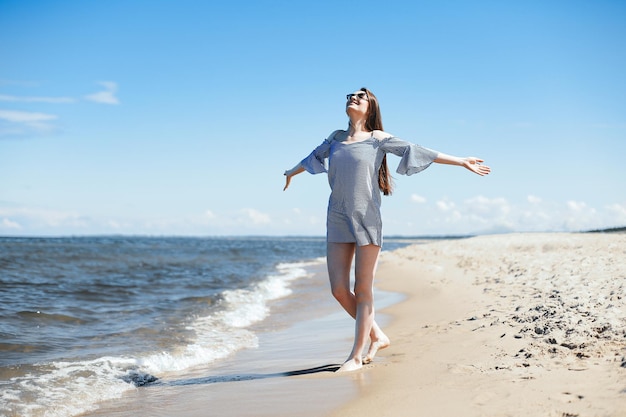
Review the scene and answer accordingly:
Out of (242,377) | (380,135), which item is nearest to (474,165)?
(380,135)

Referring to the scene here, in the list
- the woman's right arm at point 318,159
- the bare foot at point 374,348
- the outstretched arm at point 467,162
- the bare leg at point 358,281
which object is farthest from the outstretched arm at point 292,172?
the bare foot at point 374,348

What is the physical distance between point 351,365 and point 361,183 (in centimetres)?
153

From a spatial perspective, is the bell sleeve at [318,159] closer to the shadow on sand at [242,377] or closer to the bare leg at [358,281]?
the bare leg at [358,281]

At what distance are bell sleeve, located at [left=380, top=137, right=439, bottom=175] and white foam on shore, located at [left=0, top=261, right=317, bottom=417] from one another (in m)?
3.13

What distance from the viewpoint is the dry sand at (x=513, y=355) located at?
322 centimetres

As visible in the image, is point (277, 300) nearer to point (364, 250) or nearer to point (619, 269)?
point (619, 269)

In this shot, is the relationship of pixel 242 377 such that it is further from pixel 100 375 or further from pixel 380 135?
pixel 380 135

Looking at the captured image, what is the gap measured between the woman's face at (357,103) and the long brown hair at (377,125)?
39 mm

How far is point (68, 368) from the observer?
5578mm

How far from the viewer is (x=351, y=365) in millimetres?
4676

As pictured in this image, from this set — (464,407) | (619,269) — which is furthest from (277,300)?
(464,407)

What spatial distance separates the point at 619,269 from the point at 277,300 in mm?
6565

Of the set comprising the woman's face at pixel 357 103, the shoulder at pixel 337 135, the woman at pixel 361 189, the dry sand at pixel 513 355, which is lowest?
the dry sand at pixel 513 355

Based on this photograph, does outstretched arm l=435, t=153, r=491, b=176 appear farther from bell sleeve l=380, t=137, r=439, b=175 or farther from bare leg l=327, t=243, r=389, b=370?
bare leg l=327, t=243, r=389, b=370
